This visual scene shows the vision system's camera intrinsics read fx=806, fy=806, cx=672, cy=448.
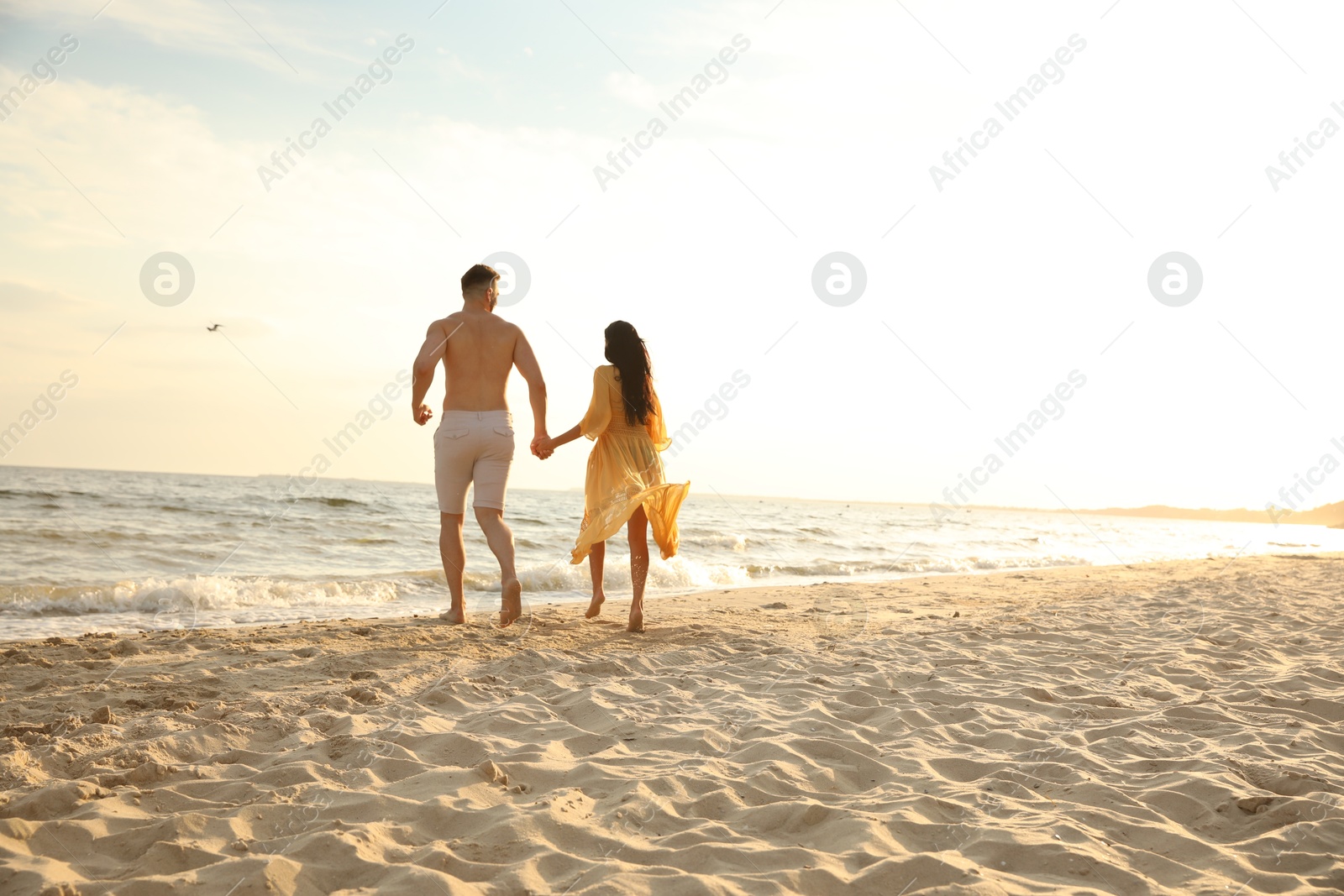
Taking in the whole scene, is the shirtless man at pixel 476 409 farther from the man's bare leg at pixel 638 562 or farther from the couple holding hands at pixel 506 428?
the man's bare leg at pixel 638 562

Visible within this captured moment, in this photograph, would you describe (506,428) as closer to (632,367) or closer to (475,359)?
(475,359)

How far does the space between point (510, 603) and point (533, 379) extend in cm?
147

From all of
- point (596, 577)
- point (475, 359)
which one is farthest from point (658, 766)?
point (475, 359)

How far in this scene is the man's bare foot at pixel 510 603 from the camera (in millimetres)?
5109

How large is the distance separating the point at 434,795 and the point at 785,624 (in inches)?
152

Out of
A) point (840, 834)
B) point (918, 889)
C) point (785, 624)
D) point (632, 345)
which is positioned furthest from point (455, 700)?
point (785, 624)

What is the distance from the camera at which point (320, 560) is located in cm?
1046

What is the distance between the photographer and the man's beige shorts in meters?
5.23

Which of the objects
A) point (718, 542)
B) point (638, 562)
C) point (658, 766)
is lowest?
point (718, 542)

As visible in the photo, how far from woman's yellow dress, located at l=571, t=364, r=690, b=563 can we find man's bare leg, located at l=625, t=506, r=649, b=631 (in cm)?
9

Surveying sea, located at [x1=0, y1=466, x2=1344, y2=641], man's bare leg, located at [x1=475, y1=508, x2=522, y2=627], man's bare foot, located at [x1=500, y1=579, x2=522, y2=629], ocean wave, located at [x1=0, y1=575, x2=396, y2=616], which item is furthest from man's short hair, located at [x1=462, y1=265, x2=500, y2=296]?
ocean wave, located at [x1=0, y1=575, x2=396, y2=616]

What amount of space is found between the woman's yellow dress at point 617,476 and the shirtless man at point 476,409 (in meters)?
0.40

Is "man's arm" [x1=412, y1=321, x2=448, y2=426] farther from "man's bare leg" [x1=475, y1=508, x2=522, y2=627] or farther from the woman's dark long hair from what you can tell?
the woman's dark long hair

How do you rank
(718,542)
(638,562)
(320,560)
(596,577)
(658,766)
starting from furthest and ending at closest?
1. (718,542)
2. (320,560)
3. (596,577)
4. (638,562)
5. (658,766)
